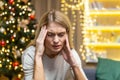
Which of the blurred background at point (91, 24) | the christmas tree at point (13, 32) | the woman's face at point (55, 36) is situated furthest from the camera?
the blurred background at point (91, 24)

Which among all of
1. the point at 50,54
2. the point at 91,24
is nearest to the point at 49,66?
the point at 50,54

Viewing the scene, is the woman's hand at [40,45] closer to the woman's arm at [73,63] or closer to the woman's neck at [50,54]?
the woman's neck at [50,54]

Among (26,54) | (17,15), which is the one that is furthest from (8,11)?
(26,54)

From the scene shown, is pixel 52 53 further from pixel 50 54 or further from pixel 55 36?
pixel 55 36

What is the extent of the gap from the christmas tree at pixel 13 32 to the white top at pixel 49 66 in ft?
6.33

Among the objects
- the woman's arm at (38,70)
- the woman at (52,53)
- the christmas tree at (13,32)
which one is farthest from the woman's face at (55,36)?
the christmas tree at (13,32)

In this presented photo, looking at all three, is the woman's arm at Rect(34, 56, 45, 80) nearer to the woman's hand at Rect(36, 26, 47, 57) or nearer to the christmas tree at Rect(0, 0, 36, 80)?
A: the woman's hand at Rect(36, 26, 47, 57)

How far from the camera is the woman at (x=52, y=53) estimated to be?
1.47m

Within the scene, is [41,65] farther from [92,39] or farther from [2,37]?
[92,39]

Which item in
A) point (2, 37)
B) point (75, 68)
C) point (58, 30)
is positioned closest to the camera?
point (58, 30)

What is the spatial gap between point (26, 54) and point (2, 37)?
2.02 metres

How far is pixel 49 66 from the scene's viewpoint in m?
1.60

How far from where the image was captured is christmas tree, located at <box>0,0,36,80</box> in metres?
3.49

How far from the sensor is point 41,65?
1521 mm
